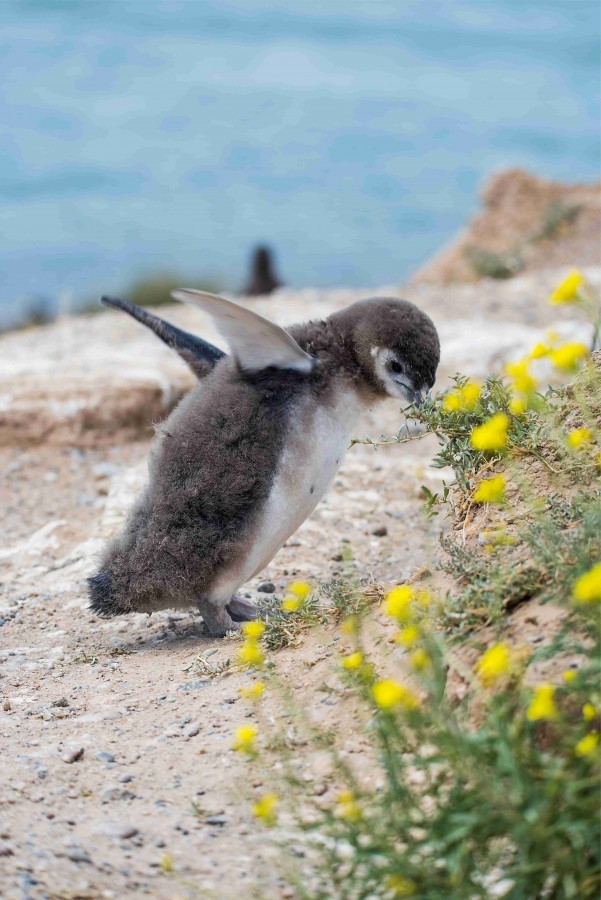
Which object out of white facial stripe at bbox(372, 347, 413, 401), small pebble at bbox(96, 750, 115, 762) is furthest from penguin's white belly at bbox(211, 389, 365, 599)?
small pebble at bbox(96, 750, 115, 762)

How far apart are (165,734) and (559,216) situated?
50.0 feet

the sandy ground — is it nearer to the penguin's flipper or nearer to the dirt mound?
the penguin's flipper

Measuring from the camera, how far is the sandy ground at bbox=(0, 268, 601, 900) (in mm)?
3043

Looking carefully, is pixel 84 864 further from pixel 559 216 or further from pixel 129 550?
pixel 559 216

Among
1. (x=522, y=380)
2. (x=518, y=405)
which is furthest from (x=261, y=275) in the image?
(x=522, y=380)

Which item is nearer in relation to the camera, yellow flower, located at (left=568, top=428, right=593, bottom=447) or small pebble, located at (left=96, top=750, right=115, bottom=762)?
yellow flower, located at (left=568, top=428, right=593, bottom=447)

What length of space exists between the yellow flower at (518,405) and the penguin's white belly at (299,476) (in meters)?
0.86

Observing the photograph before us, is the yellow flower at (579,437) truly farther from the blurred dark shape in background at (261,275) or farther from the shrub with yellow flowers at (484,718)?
the blurred dark shape in background at (261,275)

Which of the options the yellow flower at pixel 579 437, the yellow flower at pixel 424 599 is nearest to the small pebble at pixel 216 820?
the yellow flower at pixel 424 599

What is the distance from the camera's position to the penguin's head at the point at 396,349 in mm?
4836

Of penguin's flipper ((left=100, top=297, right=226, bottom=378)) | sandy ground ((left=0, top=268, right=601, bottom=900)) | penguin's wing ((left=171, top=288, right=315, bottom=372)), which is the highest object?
penguin's wing ((left=171, top=288, right=315, bottom=372))

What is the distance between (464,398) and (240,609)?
169 centimetres

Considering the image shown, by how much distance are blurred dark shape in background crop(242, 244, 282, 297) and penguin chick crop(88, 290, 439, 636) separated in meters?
12.4

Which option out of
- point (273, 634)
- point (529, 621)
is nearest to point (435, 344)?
point (273, 634)
